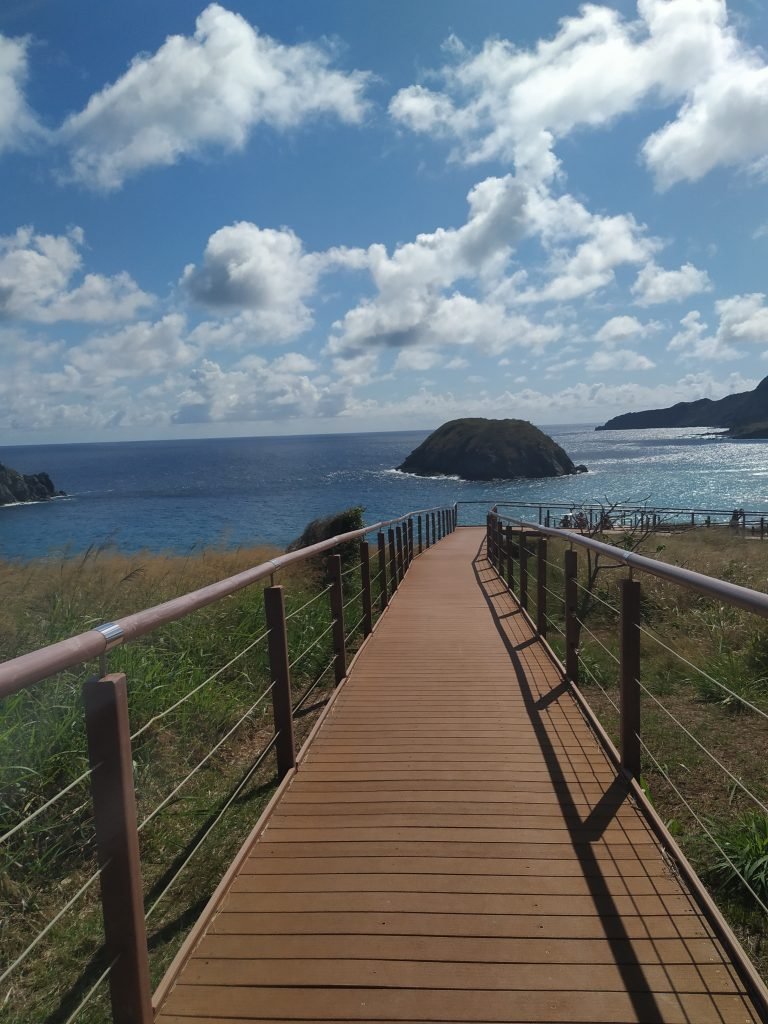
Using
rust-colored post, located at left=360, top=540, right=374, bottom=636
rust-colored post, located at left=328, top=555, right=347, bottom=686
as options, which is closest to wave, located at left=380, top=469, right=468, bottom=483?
rust-colored post, located at left=360, top=540, right=374, bottom=636

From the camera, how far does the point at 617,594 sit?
9734mm

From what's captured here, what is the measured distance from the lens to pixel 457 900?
8.04ft

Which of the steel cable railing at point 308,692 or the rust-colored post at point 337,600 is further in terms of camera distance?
the rust-colored post at point 337,600

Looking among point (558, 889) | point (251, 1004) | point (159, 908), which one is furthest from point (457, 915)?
point (159, 908)

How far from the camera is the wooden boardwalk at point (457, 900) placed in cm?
200

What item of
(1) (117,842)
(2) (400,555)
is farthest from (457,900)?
(2) (400,555)

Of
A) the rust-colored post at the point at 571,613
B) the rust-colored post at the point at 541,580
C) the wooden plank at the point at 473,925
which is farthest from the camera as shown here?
the rust-colored post at the point at 541,580

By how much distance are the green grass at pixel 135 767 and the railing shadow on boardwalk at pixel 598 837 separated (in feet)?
4.62

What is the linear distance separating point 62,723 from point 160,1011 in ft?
7.14

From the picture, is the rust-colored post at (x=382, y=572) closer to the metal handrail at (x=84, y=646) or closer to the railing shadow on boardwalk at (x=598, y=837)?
the railing shadow on boardwalk at (x=598, y=837)

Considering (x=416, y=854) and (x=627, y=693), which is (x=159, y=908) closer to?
(x=416, y=854)

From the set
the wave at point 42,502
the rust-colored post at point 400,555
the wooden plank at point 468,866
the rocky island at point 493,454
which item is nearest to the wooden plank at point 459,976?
the wooden plank at point 468,866

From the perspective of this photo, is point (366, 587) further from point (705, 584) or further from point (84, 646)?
point (84, 646)

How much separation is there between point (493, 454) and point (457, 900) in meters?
84.9
